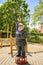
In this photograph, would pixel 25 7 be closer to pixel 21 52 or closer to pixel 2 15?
pixel 2 15

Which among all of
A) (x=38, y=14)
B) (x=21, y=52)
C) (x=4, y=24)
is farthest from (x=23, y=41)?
(x=4, y=24)

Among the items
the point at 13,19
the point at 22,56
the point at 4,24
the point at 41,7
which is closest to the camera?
the point at 22,56

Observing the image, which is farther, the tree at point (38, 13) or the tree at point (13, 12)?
the tree at point (13, 12)

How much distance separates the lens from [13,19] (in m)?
29.9

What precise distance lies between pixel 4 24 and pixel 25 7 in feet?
15.9

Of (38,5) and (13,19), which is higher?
(38,5)

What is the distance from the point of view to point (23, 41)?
6504 mm

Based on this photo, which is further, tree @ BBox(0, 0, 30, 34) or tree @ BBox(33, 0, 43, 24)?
tree @ BBox(0, 0, 30, 34)

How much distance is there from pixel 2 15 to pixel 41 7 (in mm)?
10766

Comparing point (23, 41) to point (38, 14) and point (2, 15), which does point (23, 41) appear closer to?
point (38, 14)

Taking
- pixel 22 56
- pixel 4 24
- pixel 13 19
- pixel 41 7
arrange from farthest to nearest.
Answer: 1. pixel 4 24
2. pixel 13 19
3. pixel 41 7
4. pixel 22 56

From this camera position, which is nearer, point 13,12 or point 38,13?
point 38,13

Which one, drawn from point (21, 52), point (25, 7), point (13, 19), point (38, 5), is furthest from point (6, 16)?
point (21, 52)

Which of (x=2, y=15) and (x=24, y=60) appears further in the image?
(x=2, y=15)
